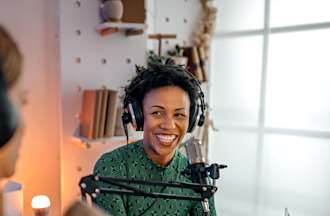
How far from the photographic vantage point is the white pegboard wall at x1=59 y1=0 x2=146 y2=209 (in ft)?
6.30

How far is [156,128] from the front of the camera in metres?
1.26

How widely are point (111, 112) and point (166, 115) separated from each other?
695mm

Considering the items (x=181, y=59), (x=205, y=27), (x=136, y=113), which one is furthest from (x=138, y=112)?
(x=205, y=27)

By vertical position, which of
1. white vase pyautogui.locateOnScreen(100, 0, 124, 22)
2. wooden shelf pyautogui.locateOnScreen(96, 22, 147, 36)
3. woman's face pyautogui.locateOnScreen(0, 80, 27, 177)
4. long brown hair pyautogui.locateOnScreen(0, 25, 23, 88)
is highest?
white vase pyautogui.locateOnScreen(100, 0, 124, 22)

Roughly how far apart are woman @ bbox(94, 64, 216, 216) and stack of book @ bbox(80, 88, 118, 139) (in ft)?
1.75

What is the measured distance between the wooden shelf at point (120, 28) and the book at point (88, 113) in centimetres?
35

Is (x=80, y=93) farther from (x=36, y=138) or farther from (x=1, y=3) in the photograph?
(x=1, y=3)

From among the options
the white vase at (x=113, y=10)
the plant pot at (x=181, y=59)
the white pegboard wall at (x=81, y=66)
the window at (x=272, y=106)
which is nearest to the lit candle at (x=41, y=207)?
the white pegboard wall at (x=81, y=66)

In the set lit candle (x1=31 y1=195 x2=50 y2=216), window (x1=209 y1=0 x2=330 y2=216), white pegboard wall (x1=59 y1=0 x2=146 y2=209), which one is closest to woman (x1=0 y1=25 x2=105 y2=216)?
lit candle (x1=31 y1=195 x2=50 y2=216)

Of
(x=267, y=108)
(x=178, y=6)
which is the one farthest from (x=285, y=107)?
(x=178, y=6)

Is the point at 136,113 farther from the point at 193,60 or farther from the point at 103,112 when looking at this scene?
the point at 193,60

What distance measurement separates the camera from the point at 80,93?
198cm

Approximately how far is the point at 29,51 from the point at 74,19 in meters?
0.30

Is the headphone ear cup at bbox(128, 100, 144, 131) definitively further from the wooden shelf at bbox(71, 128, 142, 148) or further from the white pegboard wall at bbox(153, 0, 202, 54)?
the white pegboard wall at bbox(153, 0, 202, 54)
